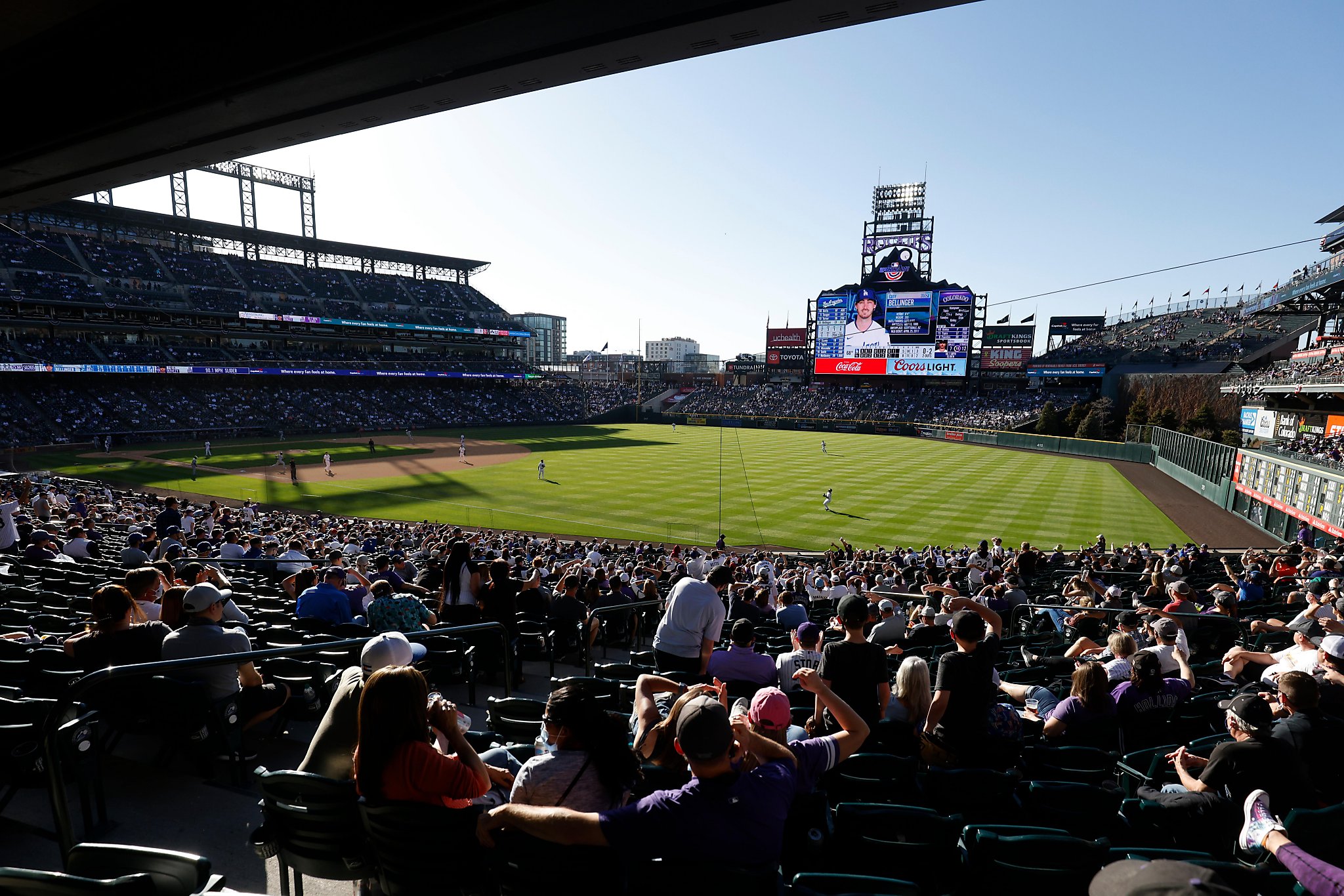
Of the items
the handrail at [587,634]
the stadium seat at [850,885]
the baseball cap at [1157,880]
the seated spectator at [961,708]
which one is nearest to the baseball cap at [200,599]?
the handrail at [587,634]

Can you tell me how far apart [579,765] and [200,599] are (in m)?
3.60

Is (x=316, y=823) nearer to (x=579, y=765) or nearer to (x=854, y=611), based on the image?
(x=579, y=765)

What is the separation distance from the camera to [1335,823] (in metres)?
3.40

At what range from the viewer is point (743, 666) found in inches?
221

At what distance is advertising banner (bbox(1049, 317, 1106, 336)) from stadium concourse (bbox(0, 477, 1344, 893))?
107 metres

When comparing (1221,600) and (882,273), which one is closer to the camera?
(1221,600)

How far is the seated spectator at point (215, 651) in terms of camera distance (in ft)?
16.0

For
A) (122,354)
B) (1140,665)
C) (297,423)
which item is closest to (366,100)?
(1140,665)

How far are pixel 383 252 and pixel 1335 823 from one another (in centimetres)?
9628

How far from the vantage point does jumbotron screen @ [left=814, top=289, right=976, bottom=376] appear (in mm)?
70250

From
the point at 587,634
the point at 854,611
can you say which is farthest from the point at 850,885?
the point at 587,634

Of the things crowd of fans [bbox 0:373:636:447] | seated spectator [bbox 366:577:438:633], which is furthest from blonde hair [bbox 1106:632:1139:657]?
crowd of fans [bbox 0:373:636:447]

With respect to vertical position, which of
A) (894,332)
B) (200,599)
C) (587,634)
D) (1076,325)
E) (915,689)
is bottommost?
(587,634)

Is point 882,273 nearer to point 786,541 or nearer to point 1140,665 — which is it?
point 786,541
